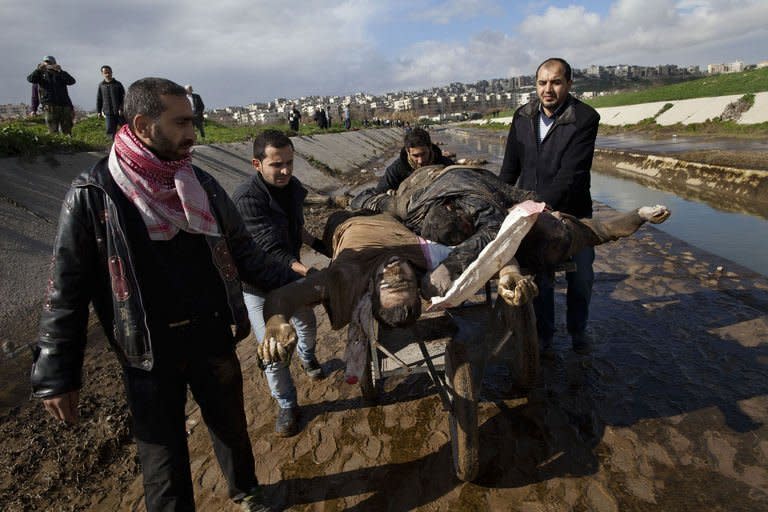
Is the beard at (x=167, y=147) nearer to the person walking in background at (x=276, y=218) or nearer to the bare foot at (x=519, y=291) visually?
the person walking in background at (x=276, y=218)

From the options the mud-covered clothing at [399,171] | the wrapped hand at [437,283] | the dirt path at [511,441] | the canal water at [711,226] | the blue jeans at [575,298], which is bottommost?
the canal water at [711,226]

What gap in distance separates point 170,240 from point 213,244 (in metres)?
0.18

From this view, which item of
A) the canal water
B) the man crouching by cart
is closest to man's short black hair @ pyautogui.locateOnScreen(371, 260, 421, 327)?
the man crouching by cart

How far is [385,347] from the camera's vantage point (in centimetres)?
295

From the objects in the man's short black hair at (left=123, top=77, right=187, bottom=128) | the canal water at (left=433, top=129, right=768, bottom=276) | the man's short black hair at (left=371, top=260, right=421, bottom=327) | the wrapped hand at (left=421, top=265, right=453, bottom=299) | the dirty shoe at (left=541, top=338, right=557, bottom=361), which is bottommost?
the canal water at (left=433, top=129, right=768, bottom=276)

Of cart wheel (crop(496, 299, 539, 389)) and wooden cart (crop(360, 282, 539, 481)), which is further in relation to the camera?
cart wheel (crop(496, 299, 539, 389))

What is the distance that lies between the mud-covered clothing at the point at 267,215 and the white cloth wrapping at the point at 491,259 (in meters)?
1.15

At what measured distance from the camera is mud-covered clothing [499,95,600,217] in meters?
3.37

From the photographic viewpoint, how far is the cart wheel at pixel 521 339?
9.10 ft

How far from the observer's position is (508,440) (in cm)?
291

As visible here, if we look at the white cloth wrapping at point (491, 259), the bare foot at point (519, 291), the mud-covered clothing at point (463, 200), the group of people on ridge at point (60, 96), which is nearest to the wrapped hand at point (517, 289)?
the bare foot at point (519, 291)

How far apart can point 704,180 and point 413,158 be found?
10.2m

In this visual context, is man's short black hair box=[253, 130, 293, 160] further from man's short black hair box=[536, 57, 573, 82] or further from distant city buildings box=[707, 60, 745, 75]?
distant city buildings box=[707, 60, 745, 75]

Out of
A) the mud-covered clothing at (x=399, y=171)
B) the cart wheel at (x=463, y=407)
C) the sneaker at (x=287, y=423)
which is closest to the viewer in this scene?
the cart wheel at (x=463, y=407)
